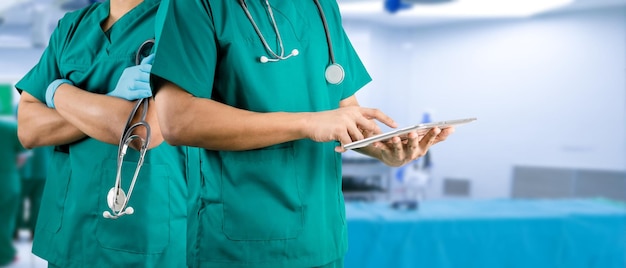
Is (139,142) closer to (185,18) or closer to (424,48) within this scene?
(185,18)

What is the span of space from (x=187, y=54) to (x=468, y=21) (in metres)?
5.56

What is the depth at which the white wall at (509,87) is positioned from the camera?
5148mm

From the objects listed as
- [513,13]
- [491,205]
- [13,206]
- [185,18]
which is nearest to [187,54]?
[185,18]

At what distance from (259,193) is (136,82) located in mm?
306

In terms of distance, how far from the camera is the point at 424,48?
6168 mm

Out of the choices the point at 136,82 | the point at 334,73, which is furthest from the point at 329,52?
the point at 136,82

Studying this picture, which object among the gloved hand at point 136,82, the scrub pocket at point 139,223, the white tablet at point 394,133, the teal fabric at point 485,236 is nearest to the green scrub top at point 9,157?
the teal fabric at point 485,236

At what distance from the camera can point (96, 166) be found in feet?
3.56

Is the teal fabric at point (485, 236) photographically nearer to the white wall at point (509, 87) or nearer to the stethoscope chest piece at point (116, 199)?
the stethoscope chest piece at point (116, 199)

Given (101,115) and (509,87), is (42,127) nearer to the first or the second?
(101,115)

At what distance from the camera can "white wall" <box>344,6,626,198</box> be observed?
515cm

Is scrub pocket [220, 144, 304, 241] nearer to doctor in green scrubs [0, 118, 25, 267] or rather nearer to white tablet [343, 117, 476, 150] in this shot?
white tablet [343, 117, 476, 150]

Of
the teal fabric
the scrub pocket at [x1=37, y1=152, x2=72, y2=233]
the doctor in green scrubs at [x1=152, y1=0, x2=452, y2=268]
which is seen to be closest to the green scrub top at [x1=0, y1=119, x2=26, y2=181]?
the teal fabric

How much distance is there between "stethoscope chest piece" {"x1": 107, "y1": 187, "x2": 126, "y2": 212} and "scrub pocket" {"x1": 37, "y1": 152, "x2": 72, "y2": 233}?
25 cm
